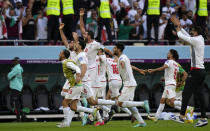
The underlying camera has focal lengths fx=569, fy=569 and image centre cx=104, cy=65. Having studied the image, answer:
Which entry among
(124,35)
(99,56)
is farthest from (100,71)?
(124,35)

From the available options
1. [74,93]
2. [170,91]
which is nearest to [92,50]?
[74,93]

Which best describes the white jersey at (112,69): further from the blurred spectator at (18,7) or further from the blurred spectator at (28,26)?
the blurred spectator at (18,7)

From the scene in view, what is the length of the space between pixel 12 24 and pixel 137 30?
194 inches

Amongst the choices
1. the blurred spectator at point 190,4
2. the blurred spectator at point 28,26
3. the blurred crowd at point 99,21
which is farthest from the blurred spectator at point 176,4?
the blurred spectator at point 28,26

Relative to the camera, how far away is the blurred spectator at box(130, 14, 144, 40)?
22078 millimetres

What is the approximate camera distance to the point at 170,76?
17484 millimetres

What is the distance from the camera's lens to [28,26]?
20938mm

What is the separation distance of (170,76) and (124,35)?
498 cm

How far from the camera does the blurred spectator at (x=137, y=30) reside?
22078 mm

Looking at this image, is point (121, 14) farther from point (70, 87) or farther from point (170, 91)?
point (70, 87)

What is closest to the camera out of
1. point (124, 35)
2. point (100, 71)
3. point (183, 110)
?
point (183, 110)

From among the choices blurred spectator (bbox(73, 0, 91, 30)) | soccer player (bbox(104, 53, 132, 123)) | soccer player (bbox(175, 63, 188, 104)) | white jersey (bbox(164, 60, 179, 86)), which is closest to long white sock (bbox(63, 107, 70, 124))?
soccer player (bbox(104, 53, 132, 123))

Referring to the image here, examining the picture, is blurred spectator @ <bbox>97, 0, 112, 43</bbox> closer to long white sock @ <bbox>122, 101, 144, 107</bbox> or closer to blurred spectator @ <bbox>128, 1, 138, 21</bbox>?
blurred spectator @ <bbox>128, 1, 138, 21</bbox>

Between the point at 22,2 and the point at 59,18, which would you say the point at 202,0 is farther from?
the point at 22,2
